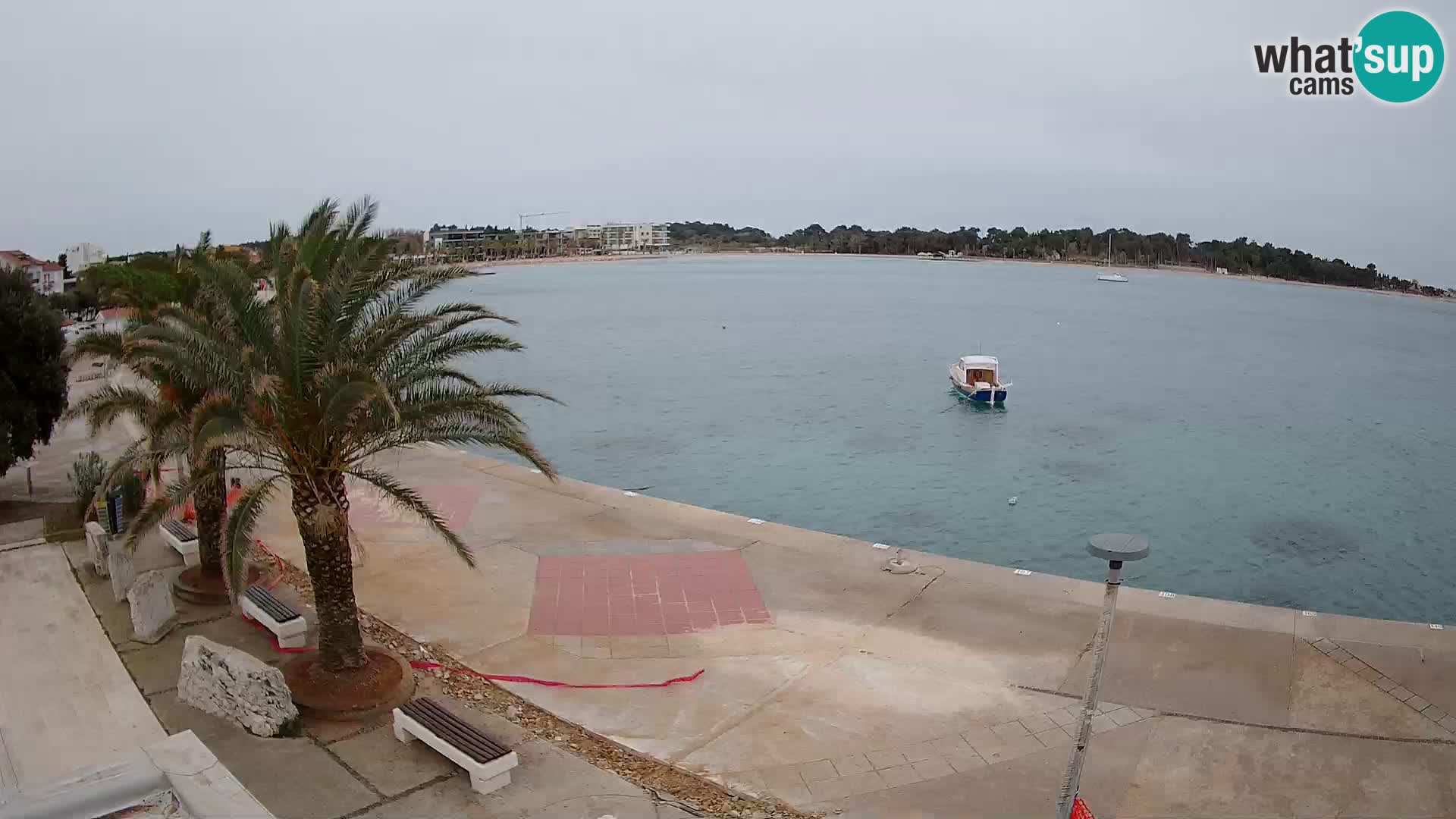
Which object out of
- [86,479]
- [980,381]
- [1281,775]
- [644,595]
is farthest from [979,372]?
[1281,775]

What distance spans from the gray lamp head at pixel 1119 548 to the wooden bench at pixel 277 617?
864cm

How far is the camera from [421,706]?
9.27m

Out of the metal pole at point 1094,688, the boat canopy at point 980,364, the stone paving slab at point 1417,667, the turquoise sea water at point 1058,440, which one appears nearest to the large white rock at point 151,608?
the metal pole at point 1094,688

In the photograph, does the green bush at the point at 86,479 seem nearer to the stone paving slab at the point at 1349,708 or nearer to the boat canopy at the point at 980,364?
the stone paving slab at the point at 1349,708

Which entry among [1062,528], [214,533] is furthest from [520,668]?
[1062,528]

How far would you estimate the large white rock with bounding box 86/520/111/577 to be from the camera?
1332 cm

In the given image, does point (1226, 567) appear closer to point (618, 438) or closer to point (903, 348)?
point (618, 438)

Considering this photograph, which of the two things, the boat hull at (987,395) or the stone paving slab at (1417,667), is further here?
the boat hull at (987,395)

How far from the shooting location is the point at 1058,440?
35.2 m

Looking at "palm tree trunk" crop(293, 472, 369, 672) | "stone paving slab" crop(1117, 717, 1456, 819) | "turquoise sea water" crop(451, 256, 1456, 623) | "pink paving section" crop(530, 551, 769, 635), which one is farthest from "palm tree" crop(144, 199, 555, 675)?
"turquoise sea water" crop(451, 256, 1456, 623)

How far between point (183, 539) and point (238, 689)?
19.7 ft

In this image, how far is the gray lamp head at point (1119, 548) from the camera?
6.48 m

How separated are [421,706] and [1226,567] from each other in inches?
694

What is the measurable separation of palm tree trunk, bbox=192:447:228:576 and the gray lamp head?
1003cm
